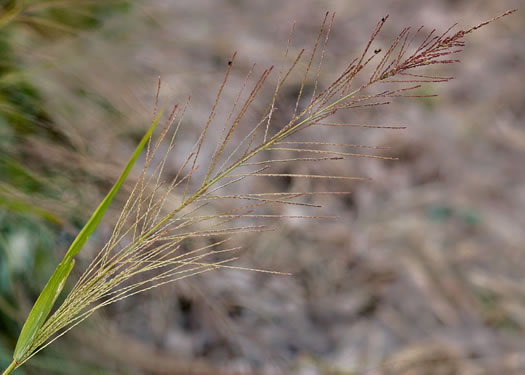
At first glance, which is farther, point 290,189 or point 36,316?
point 290,189

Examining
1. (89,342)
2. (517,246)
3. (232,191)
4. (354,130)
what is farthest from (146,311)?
(517,246)

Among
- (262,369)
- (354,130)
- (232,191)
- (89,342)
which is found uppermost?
(354,130)

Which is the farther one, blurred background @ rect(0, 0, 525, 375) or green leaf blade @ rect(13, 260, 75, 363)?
blurred background @ rect(0, 0, 525, 375)

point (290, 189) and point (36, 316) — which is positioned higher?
point (36, 316)

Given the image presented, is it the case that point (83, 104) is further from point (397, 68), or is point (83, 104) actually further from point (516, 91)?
point (516, 91)

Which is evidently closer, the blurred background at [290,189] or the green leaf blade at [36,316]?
the green leaf blade at [36,316]

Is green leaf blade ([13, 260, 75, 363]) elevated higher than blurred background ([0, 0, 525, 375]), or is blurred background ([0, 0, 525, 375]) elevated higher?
green leaf blade ([13, 260, 75, 363])

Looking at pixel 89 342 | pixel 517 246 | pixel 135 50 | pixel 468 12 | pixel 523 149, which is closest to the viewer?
pixel 89 342

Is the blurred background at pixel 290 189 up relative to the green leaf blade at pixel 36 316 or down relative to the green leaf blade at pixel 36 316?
down
